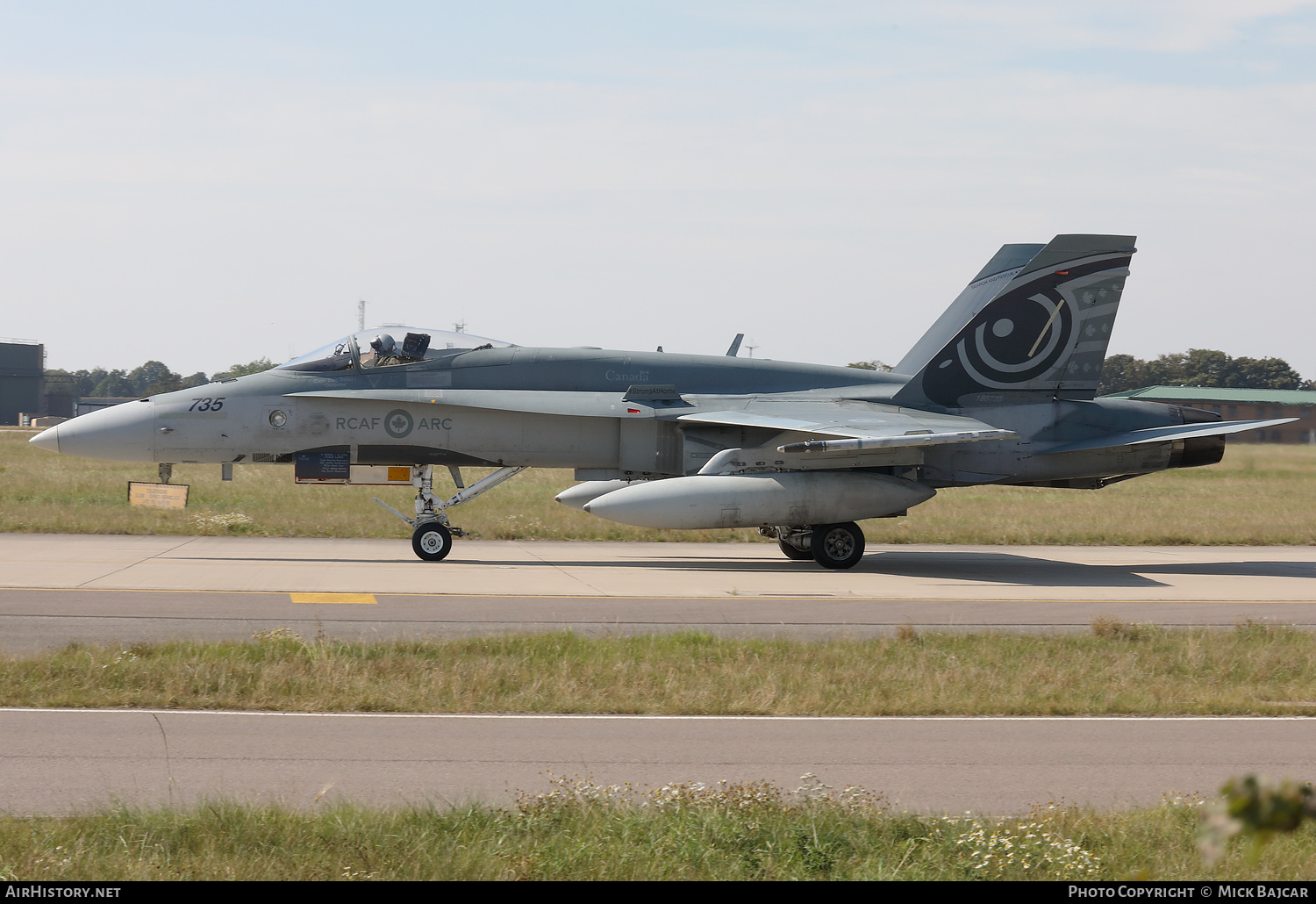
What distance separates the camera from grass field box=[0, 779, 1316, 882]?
4.88 meters

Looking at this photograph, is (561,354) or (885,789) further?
(561,354)

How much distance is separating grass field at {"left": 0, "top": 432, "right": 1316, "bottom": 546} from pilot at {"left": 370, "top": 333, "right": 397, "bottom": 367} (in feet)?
15.0

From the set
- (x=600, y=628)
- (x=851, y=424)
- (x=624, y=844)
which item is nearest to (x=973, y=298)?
(x=851, y=424)

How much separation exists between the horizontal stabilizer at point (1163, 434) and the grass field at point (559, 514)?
4.08m

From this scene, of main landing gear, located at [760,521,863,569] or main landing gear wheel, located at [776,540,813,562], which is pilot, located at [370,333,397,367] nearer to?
main landing gear, located at [760,521,863,569]

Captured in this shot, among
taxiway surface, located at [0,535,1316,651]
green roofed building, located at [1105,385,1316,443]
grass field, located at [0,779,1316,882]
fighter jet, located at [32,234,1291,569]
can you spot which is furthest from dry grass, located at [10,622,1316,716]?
green roofed building, located at [1105,385,1316,443]

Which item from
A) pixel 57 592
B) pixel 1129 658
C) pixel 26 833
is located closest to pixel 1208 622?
pixel 1129 658

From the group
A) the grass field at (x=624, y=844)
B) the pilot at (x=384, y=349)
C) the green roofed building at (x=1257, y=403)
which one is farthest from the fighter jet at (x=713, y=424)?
the green roofed building at (x=1257, y=403)

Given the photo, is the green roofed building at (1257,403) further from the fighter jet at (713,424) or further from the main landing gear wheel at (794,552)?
the main landing gear wheel at (794,552)

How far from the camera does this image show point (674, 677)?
9.19m

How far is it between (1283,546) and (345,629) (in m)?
19.6

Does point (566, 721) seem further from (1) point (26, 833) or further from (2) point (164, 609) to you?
(2) point (164, 609)

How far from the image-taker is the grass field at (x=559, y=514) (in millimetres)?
22344
